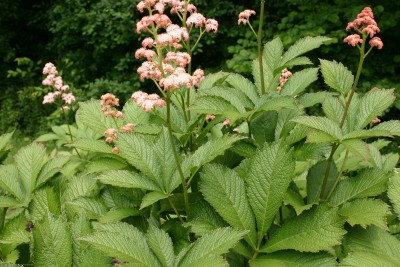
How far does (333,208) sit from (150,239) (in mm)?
417

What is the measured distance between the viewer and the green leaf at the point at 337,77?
49.9 inches

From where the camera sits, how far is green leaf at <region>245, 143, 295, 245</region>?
1.06 meters

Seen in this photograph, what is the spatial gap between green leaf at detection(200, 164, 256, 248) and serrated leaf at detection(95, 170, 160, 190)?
15 cm

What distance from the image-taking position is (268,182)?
106 centimetres

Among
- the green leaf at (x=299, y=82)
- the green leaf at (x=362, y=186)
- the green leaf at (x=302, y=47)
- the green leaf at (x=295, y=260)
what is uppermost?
the green leaf at (x=302, y=47)

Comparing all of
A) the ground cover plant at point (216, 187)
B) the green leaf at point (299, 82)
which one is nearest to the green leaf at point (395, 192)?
the ground cover plant at point (216, 187)

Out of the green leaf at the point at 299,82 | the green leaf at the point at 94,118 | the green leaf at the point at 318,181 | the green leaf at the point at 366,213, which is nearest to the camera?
the green leaf at the point at 366,213

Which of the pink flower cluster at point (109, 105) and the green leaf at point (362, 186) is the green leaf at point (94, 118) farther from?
the green leaf at point (362, 186)

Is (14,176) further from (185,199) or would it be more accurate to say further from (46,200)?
(185,199)

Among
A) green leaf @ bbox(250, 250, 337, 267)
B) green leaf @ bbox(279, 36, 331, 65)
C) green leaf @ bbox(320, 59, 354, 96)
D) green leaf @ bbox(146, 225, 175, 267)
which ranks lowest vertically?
green leaf @ bbox(250, 250, 337, 267)

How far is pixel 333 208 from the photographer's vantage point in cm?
101

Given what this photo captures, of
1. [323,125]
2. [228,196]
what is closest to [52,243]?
[228,196]

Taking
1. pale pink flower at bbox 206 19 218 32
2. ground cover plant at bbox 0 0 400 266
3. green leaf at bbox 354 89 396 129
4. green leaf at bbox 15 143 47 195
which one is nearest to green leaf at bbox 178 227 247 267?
ground cover plant at bbox 0 0 400 266

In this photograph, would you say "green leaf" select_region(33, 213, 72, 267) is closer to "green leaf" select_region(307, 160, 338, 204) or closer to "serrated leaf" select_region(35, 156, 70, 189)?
"serrated leaf" select_region(35, 156, 70, 189)
